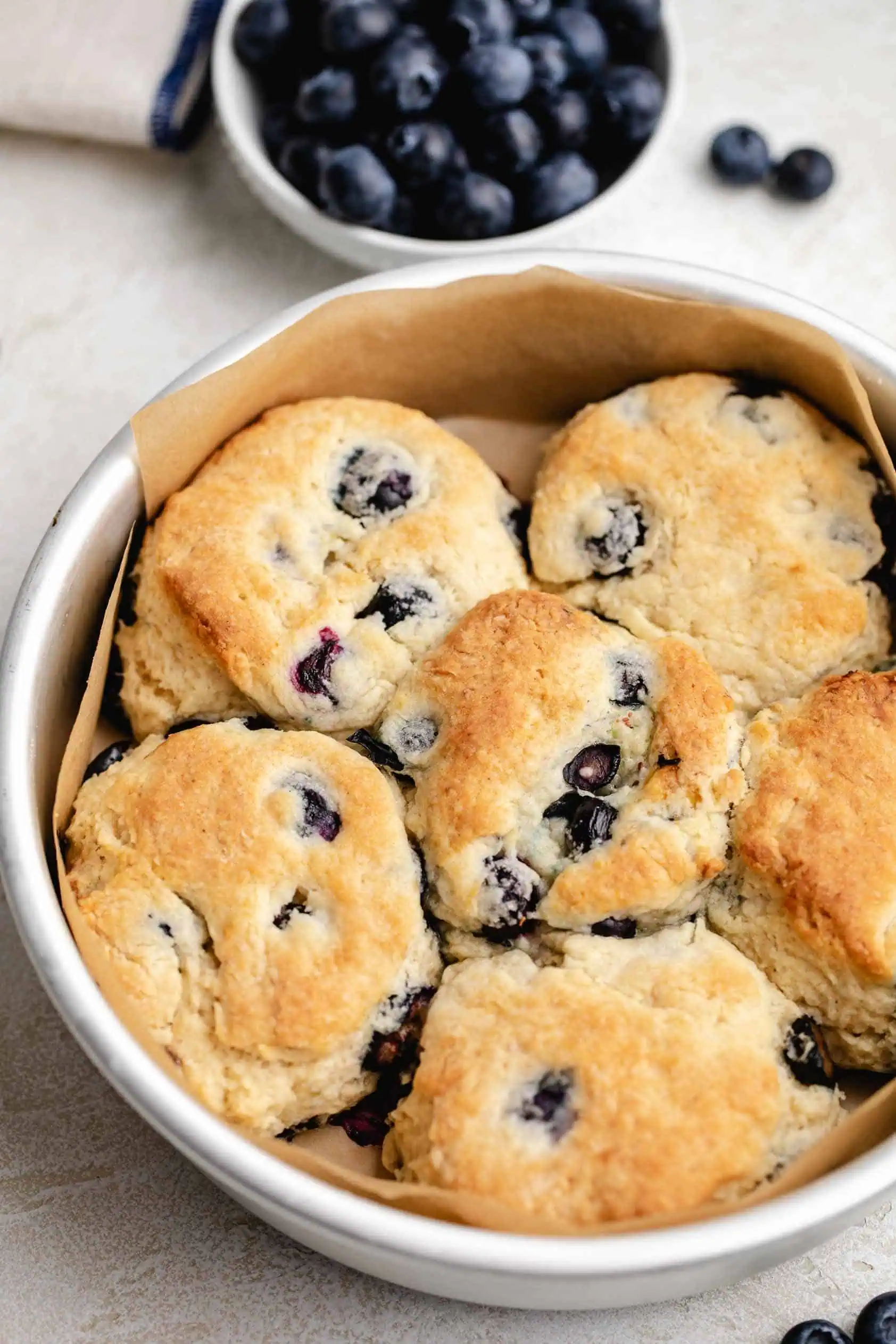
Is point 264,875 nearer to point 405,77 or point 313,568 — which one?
point 313,568

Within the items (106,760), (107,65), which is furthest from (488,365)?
(107,65)

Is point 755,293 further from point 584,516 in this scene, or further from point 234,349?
point 234,349

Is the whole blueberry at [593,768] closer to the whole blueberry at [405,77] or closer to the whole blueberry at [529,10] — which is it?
the whole blueberry at [405,77]

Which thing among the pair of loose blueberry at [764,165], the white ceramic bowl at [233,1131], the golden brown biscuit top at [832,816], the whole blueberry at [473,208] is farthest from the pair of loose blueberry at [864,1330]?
the pair of loose blueberry at [764,165]

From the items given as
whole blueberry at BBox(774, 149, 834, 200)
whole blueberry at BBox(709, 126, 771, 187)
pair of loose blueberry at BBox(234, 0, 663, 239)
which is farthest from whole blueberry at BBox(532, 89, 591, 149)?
whole blueberry at BBox(774, 149, 834, 200)

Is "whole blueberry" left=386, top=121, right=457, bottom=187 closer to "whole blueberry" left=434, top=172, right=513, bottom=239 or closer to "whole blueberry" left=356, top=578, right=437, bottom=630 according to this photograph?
"whole blueberry" left=434, top=172, right=513, bottom=239
